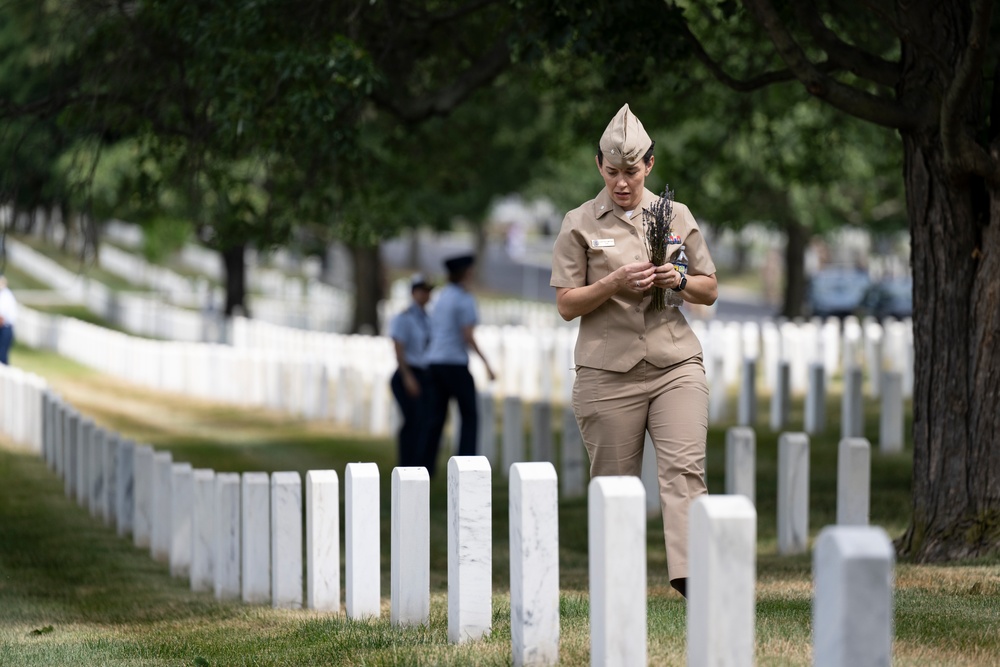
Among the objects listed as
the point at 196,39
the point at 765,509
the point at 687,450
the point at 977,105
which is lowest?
the point at 765,509

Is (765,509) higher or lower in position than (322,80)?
lower

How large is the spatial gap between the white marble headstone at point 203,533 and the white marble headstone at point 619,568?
5073 millimetres

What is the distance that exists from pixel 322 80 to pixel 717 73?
2580mm

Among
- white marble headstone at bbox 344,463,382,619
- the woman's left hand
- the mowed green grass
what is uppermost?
the woman's left hand

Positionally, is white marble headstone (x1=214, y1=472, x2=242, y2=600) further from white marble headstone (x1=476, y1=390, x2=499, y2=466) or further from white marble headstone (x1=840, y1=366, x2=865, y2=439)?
white marble headstone (x1=840, y1=366, x2=865, y2=439)

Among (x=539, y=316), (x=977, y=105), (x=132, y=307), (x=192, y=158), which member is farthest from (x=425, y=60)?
(x=132, y=307)

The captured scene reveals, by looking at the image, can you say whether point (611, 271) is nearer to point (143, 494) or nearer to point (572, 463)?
point (143, 494)

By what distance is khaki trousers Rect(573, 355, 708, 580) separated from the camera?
6.35 meters

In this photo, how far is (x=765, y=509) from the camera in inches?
496

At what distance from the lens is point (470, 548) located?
5645mm

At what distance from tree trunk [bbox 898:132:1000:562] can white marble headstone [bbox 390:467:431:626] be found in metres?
3.52

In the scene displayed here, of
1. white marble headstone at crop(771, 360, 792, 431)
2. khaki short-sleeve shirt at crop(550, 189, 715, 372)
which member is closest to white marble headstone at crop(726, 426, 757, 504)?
khaki short-sleeve shirt at crop(550, 189, 715, 372)

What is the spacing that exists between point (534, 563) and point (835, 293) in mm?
36881

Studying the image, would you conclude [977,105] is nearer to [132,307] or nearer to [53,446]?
[53,446]
